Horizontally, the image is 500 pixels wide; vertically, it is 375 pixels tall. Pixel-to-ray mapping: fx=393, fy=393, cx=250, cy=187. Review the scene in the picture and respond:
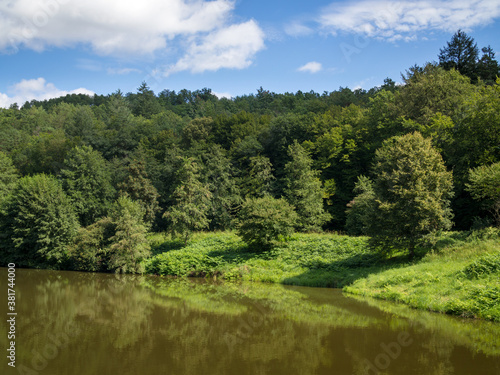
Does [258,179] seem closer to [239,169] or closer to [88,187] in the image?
[239,169]

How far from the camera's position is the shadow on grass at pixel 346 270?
24547 millimetres

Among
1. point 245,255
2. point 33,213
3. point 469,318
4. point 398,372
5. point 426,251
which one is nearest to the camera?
point 398,372

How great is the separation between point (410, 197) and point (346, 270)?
6.60m

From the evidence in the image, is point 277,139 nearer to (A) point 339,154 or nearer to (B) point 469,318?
(A) point 339,154

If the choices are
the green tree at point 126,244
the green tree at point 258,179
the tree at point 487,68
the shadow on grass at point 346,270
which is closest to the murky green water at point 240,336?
the shadow on grass at point 346,270

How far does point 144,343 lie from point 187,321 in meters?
3.44

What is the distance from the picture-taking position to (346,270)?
26375mm

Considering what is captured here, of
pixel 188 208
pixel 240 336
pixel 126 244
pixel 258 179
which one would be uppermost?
pixel 258 179

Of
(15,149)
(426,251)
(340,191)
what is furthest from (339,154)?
(15,149)

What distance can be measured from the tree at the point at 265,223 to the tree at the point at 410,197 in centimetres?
842

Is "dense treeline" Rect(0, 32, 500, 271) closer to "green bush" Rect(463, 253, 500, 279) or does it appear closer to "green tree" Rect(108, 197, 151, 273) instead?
"green tree" Rect(108, 197, 151, 273)

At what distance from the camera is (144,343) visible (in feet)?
42.6

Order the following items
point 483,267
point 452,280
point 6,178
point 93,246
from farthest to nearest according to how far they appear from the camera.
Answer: point 6,178
point 93,246
point 452,280
point 483,267

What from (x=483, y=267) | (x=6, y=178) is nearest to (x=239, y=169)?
(x=6, y=178)
